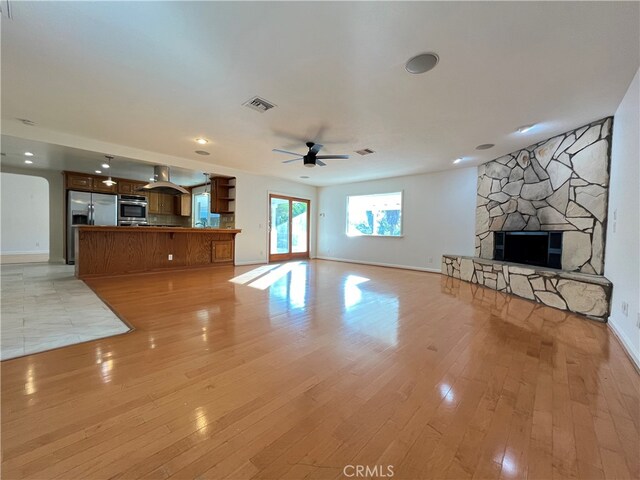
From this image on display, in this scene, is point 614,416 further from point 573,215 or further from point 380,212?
point 380,212

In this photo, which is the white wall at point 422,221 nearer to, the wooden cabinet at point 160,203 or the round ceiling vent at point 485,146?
the round ceiling vent at point 485,146

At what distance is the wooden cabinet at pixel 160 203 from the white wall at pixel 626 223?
33.0 ft

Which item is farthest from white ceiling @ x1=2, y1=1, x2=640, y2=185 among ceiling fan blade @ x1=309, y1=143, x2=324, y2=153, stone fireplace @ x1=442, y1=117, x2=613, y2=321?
stone fireplace @ x1=442, y1=117, x2=613, y2=321

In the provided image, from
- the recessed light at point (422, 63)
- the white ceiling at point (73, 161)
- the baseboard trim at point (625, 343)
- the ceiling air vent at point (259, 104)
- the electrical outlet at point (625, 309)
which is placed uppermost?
the ceiling air vent at point (259, 104)

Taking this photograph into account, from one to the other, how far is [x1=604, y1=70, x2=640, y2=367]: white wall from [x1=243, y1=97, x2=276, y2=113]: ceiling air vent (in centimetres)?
372

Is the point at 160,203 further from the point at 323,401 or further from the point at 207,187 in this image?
the point at 323,401

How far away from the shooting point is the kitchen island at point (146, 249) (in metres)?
4.87

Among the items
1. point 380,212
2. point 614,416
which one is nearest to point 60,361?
point 614,416

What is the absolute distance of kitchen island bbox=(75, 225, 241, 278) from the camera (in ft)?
16.0

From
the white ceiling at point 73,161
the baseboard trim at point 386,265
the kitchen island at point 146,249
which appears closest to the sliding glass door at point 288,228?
the baseboard trim at point 386,265

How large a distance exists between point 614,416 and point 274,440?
191cm

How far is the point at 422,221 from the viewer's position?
22.4 ft

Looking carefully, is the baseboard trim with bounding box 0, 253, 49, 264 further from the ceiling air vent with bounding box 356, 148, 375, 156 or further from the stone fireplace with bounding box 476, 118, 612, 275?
the stone fireplace with bounding box 476, 118, 612, 275

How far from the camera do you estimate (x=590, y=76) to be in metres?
2.50
